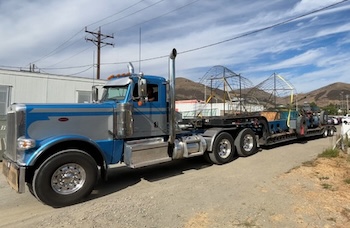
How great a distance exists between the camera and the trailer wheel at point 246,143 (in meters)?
10.1

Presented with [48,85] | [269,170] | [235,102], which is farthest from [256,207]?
[48,85]

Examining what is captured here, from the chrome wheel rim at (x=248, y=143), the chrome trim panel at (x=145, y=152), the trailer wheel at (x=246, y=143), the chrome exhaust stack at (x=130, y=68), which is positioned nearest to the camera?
the chrome trim panel at (x=145, y=152)

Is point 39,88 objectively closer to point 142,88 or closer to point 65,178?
point 142,88

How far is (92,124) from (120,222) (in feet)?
8.03

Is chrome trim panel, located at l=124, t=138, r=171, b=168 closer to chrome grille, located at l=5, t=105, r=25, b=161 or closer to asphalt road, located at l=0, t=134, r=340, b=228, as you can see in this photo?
asphalt road, located at l=0, t=134, r=340, b=228

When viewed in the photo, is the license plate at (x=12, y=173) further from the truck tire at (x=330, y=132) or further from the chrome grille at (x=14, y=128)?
the truck tire at (x=330, y=132)

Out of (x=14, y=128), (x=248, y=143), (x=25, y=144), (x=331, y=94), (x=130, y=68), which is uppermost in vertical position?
(x=331, y=94)

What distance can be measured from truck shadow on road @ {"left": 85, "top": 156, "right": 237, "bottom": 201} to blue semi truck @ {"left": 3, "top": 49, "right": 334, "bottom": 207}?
1.31ft

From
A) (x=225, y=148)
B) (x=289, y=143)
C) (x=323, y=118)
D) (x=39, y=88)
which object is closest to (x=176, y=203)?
(x=225, y=148)

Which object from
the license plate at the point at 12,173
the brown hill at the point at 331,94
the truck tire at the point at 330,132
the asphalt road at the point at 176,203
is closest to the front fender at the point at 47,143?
the license plate at the point at 12,173

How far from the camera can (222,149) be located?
377 inches

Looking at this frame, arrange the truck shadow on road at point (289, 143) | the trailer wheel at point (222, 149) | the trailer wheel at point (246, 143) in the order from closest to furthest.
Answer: the trailer wheel at point (222, 149) < the trailer wheel at point (246, 143) < the truck shadow on road at point (289, 143)

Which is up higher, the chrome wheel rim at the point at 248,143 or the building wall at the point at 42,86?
the building wall at the point at 42,86

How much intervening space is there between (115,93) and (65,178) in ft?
8.00
